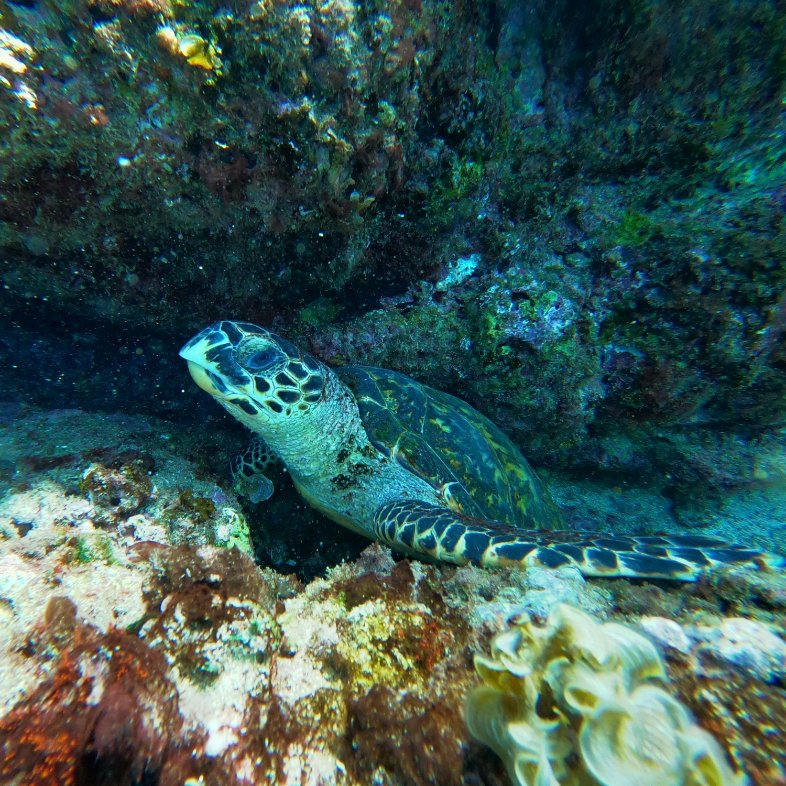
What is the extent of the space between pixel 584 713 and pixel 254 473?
2.59m

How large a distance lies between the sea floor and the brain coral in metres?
0.08

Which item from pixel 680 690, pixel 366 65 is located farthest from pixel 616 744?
pixel 366 65

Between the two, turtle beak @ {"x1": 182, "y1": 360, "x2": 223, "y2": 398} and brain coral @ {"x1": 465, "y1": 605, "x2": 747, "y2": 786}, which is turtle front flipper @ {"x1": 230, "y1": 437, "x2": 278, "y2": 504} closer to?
turtle beak @ {"x1": 182, "y1": 360, "x2": 223, "y2": 398}

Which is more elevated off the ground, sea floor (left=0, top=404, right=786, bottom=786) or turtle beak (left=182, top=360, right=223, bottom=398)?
turtle beak (left=182, top=360, right=223, bottom=398)

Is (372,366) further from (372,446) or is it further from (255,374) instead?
(255,374)

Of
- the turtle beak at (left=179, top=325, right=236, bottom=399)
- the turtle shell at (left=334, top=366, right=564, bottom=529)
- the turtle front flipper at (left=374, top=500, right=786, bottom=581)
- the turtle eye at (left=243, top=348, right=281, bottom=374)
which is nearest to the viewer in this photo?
the turtle front flipper at (left=374, top=500, right=786, bottom=581)

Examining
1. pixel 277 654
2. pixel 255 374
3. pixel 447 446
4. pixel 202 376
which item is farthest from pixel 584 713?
pixel 202 376

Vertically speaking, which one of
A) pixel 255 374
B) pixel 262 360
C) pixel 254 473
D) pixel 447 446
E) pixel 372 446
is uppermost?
pixel 262 360

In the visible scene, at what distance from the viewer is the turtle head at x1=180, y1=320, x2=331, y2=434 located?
7.30 ft

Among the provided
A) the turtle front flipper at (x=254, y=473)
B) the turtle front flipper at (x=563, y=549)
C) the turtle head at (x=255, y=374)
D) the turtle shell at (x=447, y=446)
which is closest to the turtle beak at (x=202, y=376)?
the turtle head at (x=255, y=374)

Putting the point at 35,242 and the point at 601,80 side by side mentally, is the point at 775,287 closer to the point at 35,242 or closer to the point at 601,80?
the point at 601,80

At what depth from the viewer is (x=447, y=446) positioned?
110 inches

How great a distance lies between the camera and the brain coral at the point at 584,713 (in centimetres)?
68

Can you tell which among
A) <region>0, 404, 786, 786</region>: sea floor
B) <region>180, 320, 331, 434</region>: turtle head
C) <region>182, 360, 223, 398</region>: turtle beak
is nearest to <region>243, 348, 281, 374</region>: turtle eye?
<region>180, 320, 331, 434</region>: turtle head
